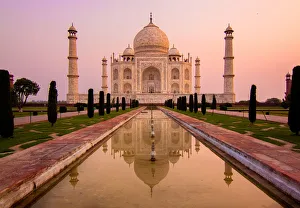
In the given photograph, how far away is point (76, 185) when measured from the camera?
10.2ft

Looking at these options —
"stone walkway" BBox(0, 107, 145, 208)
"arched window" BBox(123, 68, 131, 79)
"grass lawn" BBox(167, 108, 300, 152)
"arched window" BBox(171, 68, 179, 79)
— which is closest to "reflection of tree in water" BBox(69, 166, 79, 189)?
"stone walkway" BBox(0, 107, 145, 208)

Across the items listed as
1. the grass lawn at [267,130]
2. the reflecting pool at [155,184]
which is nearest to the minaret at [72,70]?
the grass lawn at [267,130]

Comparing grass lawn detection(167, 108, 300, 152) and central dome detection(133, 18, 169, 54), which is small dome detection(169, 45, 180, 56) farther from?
grass lawn detection(167, 108, 300, 152)

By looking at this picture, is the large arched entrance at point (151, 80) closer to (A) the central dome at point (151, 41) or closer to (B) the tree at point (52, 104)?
(A) the central dome at point (151, 41)

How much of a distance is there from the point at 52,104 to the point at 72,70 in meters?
23.4

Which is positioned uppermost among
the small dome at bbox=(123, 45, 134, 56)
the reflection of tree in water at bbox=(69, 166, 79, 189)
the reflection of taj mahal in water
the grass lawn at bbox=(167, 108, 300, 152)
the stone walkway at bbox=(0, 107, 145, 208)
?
the small dome at bbox=(123, 45, 134, 56)

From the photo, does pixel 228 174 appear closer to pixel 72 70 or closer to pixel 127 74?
→ pixel 72 70

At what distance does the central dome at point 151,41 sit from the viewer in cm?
3975

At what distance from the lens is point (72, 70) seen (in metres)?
31.4

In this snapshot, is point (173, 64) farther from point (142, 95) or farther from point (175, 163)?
point (175, 163)

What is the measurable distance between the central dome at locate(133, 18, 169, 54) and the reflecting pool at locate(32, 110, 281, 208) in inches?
1422

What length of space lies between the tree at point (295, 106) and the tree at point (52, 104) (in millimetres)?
6839

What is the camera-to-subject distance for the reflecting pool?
8.53 feet

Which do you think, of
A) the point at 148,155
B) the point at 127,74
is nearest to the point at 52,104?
the point at 148,155
